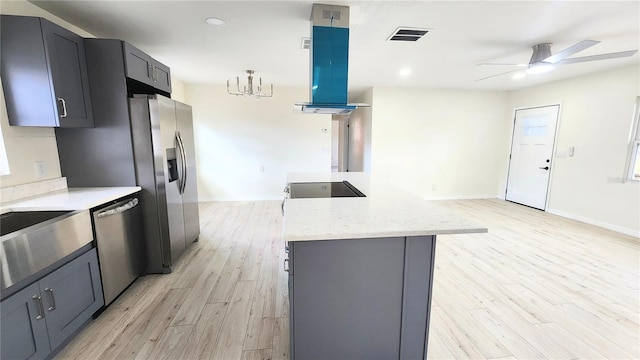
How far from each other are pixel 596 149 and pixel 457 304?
3.97 metres

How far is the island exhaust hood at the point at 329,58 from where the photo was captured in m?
2.07

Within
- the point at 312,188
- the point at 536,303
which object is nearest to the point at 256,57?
the point at 312,188

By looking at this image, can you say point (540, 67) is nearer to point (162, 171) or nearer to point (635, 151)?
point (635, 151)

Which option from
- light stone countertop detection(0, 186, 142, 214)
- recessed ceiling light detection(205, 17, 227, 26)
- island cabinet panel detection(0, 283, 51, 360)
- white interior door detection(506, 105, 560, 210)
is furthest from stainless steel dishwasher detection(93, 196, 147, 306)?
white interior door detection(506, 105, 560, 210)

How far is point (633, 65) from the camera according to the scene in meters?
3.60

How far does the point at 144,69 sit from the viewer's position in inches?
99.2

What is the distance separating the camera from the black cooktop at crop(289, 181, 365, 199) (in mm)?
2184

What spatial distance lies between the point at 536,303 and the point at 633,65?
3.90 m

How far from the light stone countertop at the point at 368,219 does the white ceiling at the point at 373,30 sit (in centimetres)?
153

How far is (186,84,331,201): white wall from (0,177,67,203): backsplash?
10.1 ft

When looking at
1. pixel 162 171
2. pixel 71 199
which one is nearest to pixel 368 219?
pixel 162 171

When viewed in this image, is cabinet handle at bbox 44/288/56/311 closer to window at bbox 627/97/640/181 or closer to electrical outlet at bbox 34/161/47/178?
electrical outlet at bbox 34/161/47/178

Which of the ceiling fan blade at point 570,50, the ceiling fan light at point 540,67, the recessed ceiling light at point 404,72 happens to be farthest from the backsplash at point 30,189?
the ceiling fan light at point 540,67

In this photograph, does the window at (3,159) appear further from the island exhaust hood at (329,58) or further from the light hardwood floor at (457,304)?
the island exhaust hood at (329,58)
